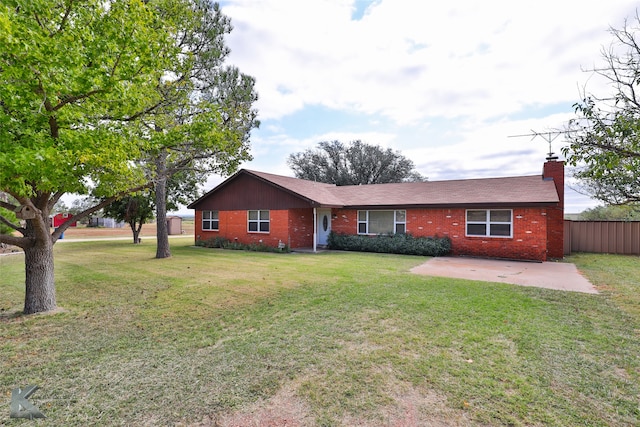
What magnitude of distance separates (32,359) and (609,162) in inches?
306

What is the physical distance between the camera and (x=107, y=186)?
6344 millimetres

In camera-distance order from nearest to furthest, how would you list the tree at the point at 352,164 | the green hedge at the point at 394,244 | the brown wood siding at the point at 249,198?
the green hedge at the point at 394,244, the brown wood siding at the point at 249,198, the tree at the point at 352,164

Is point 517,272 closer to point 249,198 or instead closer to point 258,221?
point 258,221

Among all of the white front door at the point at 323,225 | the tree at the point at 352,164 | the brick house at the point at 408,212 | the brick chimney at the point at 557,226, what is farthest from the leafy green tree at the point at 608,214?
Answer: the white front door at the point at 323,225

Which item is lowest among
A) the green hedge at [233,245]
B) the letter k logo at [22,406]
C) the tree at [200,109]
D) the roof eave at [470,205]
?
the letter k logo at [22,406]

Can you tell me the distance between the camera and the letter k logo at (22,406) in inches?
114

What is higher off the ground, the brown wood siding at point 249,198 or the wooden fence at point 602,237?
the brown wood siding at point 249,198

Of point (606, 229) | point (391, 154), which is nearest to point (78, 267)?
point (606, 229)

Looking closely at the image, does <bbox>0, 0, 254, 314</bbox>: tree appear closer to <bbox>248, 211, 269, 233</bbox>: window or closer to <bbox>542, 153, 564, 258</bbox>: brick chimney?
<bbox>248, 211, 269, 233</bbox>: window

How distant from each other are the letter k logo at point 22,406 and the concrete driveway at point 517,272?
8.84m

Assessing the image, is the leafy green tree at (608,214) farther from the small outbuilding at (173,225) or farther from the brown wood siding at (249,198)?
the small outbuilding at (173,225)

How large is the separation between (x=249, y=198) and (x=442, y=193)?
10289 mm

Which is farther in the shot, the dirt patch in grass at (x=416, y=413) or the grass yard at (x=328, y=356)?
the grass yard at (x=328, y=356)

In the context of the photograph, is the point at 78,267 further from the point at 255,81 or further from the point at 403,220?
the point at 403,220
